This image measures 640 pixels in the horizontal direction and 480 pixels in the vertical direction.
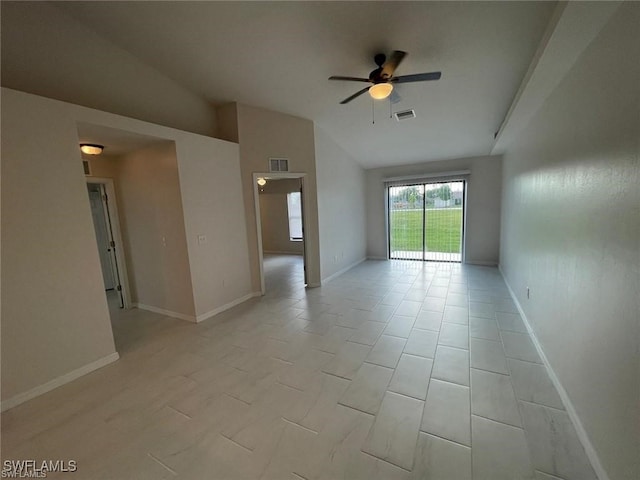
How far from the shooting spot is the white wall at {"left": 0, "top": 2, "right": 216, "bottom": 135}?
2361mm

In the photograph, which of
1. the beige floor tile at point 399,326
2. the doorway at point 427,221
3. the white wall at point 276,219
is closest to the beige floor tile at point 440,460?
the beige floor tile at point 399,326

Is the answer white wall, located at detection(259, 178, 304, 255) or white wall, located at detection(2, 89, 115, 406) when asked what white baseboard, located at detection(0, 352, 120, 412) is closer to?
white wall, located at detection(2, 89, 115, 406)

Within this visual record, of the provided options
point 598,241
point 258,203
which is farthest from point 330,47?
point 598,241

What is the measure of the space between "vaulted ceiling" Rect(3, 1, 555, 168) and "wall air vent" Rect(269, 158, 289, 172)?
2.69ft

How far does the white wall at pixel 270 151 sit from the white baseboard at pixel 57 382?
2229 mm

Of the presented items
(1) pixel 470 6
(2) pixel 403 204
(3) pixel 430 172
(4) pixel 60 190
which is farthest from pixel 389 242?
(4) pixel 60 190

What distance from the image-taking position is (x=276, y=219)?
885 cm

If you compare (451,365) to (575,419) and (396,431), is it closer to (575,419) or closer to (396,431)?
(575,419)

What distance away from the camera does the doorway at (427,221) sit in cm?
644

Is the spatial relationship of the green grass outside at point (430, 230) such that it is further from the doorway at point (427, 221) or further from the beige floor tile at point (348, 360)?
the beige floor tile at point (348, 360)

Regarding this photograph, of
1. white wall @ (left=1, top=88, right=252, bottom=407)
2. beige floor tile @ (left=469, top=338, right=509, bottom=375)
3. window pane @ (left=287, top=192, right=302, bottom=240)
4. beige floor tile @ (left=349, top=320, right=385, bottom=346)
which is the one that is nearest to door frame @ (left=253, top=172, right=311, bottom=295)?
white wall @ (left=1, top=88, right=252, bottom=407)

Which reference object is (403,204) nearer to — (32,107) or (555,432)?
(555,432)

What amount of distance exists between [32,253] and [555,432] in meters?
4.22

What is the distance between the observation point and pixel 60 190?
2334 mm
